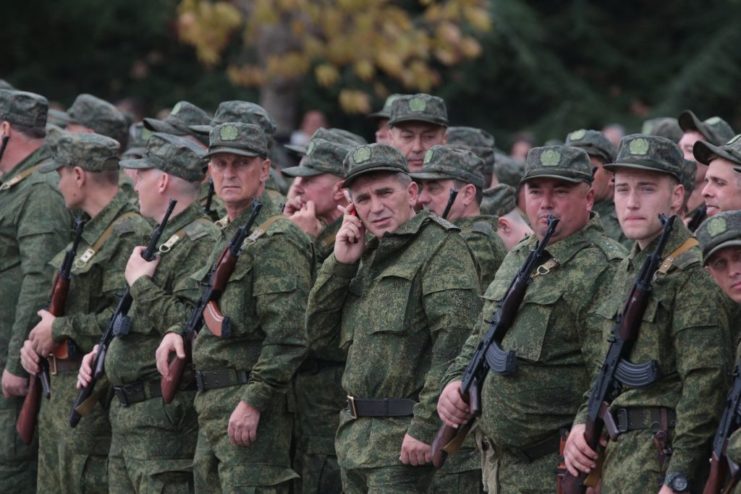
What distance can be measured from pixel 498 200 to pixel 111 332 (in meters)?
2.34

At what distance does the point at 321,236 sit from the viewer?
8852 mm

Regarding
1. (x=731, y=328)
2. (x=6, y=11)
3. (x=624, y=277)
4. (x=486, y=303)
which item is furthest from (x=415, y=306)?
(x=6, y=11)

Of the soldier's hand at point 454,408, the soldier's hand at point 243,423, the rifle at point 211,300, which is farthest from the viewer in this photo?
the rifle at point 211,300

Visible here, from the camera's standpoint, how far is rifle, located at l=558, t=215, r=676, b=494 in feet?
20.8

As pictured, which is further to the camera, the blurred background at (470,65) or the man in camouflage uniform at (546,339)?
the blurred background at (470,65)

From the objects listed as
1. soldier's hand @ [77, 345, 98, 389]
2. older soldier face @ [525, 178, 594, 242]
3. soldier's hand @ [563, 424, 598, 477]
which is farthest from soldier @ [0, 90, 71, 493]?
soldier's hand @ [563, 424, 598, 477]

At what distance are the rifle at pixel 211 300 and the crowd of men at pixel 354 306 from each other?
0.04ft

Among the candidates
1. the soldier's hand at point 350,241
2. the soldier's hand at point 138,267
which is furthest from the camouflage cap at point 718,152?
the soldier's hand at point 138,267

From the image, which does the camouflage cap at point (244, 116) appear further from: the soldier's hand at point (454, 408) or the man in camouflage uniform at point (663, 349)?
the man in camouflage uniform at point (663, 349)

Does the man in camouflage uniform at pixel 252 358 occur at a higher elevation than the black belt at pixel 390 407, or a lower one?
higher

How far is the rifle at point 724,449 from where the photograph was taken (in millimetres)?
5945

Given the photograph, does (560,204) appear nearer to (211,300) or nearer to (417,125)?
(211,300)

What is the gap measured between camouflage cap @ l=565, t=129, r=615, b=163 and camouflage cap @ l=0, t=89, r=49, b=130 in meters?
3.29

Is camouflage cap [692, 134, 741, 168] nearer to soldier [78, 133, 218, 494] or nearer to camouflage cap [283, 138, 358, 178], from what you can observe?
camouflage cap [283, 138, 358, 178]
